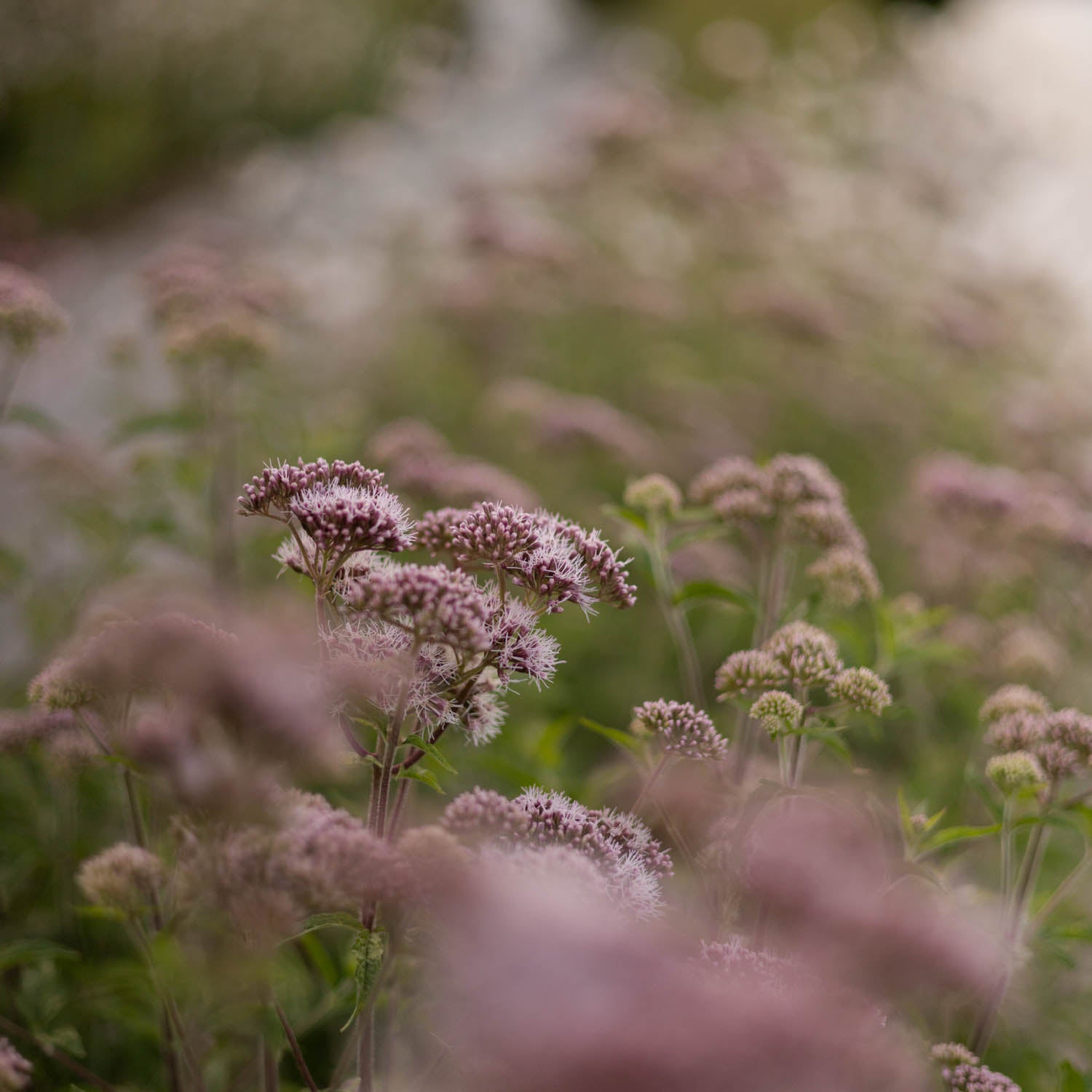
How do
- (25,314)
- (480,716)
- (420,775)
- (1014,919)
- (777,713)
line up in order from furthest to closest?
(25,314) < (1014,919) < (777,713) < (480,716) < (420,775)

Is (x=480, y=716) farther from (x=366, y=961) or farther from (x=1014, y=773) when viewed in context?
(x=1014, y=773)

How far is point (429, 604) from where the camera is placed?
1.22 m

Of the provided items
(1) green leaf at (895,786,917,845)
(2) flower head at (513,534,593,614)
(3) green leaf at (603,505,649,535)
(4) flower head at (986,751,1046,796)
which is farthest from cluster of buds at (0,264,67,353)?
(4) flower head at (986,751,1046,796)

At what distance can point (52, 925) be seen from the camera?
2168mm

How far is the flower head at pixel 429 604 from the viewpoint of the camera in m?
1.23

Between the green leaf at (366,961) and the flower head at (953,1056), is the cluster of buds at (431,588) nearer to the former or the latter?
the green leaf at (366,961)

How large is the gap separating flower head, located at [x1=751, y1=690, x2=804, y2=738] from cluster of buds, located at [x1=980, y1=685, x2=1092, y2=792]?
0.44 m

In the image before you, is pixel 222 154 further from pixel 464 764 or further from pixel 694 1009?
pixel 694 1009

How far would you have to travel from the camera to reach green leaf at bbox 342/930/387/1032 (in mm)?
1199

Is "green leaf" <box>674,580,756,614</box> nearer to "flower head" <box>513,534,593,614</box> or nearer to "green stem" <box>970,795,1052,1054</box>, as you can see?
"flower head" <box>513,534,593,614</box>

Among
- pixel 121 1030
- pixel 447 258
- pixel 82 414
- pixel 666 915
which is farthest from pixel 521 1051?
pixel 447 258

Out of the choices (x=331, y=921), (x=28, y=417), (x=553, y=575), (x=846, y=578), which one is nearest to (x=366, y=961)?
(x=331, y=921)

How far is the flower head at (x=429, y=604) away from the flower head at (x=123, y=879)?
1.55 feet

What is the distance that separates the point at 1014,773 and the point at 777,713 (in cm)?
48
